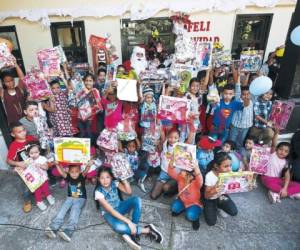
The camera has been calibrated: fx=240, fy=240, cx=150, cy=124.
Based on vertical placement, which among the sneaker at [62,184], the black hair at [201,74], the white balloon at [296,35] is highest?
the white balloon at [296,35]

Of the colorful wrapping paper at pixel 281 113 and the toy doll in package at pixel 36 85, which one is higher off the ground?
the toy doll in package at pixel 36 85

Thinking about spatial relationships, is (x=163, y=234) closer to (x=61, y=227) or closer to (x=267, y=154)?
(x=61, y=227)

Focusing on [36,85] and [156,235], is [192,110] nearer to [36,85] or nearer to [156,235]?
[156,235]

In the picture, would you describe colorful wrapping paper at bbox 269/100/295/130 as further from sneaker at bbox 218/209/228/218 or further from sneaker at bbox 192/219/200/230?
sneaker at bbox 192/219/200/230

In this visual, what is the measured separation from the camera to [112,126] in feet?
11.8

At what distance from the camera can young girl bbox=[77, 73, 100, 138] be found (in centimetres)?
354

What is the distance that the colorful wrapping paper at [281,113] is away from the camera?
3.70 metres

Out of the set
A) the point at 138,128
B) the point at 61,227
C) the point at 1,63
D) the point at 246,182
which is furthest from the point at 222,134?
the point at 1,63

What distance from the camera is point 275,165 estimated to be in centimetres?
343

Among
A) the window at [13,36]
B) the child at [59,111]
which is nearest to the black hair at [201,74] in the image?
the child at [59,111]

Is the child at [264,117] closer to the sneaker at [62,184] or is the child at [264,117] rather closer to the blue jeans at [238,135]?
the blue jeans at [238,135]

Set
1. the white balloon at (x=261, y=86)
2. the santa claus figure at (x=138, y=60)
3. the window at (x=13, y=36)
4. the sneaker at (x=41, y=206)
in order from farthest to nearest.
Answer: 1. the window at (x=13, y=36)
2. the santa claus figure at (x=138, y=60)
3. the white balloon at (x=261, y=86)
4. the sneaker at (x=41, y=206)

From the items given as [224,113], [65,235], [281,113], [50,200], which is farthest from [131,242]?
[281,113]

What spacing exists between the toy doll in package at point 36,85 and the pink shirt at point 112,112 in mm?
822
